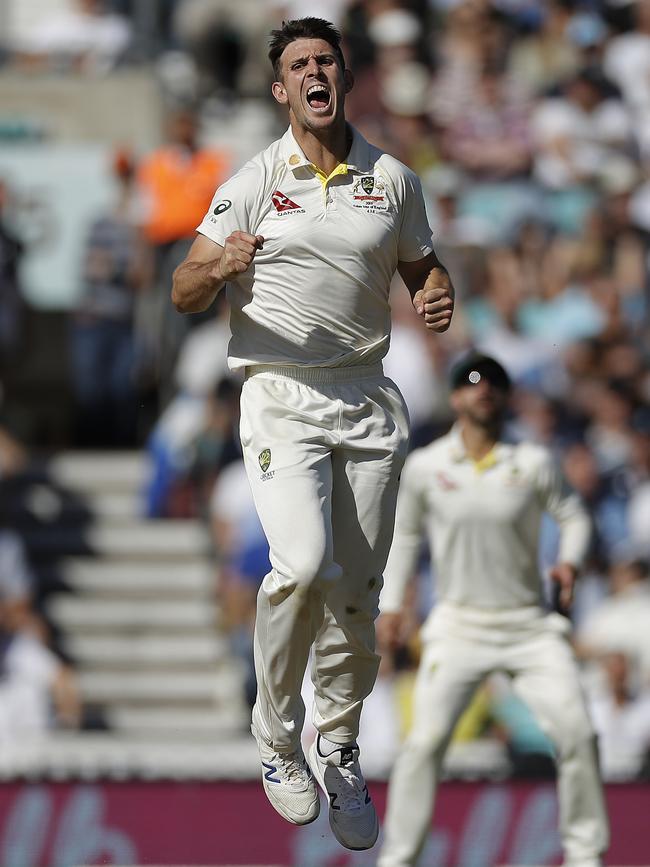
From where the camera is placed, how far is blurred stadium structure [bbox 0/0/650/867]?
10188 millimetres

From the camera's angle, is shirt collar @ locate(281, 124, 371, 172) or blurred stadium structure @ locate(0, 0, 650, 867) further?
blurred stadium structure @ locate(0, 0, 650, 867)

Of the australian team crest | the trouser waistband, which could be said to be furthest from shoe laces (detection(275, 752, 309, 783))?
the trouser waistband

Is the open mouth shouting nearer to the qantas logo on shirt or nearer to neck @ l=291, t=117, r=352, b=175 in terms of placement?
neck @ l=291, t=117, r=352, b=175

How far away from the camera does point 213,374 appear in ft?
41.4

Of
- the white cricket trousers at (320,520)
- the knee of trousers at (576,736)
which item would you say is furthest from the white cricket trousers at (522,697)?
the white cricket trousers at (320,520)

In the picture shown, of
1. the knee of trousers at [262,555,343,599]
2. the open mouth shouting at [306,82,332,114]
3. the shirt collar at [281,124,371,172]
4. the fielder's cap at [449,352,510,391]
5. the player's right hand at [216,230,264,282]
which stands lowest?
the knee of trousers at [262,555,343,599]

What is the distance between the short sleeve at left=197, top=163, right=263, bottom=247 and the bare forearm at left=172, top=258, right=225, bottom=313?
0.13 metres

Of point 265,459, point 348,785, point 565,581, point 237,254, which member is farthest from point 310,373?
point 565,581

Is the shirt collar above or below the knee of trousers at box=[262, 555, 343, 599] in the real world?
above

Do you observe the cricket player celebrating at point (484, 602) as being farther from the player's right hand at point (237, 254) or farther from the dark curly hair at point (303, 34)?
the player's right hand at point (237, 254)

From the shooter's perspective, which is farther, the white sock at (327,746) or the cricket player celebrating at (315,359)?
the white sock at (327,746)

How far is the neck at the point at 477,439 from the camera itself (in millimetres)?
9141

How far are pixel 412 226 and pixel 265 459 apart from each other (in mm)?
1028

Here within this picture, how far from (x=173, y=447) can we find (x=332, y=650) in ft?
19.1
